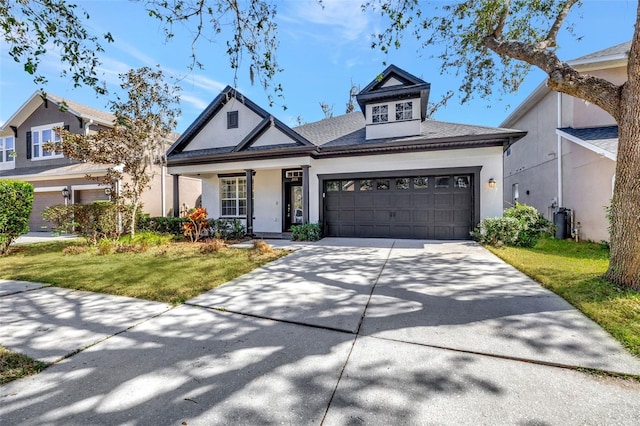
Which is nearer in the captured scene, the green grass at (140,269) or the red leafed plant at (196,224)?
the green grass at (140,269)

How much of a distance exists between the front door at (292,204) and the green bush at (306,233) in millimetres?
1915

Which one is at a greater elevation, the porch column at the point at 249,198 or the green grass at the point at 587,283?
the porch column at the point at 249,198

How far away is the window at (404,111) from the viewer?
10742 millimetres

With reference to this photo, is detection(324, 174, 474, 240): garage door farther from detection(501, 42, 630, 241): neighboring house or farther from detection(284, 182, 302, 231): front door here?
detection(501, 42, 630, 241): neighboring house

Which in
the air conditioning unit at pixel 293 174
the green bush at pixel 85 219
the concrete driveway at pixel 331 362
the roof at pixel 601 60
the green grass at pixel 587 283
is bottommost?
the concrete driveway at pixel 331 362

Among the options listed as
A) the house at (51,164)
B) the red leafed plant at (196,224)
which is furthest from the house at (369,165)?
the house at (51,164)

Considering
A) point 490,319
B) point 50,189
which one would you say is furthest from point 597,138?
point 50,189

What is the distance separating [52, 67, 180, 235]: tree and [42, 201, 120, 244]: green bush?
2.16 ft

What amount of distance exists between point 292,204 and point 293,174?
1331mm

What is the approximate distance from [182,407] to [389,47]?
7.75m

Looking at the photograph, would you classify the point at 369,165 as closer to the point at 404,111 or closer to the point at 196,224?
the point at 404,111

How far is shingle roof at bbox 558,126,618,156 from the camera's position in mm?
8031

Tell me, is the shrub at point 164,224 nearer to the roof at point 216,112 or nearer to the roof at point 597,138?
the roof at point 216,112

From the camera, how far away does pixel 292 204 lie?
12.5 m
